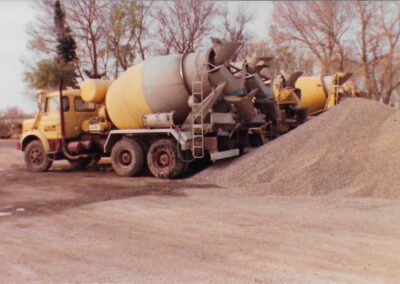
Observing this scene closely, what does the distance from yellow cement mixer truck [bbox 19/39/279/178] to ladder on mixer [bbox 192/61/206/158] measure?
12mm

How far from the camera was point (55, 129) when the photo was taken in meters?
12.8

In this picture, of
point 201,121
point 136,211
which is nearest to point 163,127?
point 201,121

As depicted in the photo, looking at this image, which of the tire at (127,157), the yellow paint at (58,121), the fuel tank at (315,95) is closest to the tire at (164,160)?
the tire at (127,157)

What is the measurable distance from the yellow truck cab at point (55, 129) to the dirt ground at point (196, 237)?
4.07 m

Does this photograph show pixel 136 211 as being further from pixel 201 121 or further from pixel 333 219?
pixel 201 121

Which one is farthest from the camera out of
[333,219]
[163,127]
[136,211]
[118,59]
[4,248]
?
[118,59]

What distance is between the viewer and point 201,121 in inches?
400

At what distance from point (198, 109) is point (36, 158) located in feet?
19.7

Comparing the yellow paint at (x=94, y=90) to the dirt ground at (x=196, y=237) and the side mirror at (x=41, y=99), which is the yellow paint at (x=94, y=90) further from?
the dirt ground at (x=196, y=237)

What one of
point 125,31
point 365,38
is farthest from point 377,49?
point 125,31

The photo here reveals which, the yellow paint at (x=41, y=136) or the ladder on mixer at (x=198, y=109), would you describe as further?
the yellow paint at (x=41, y=136)

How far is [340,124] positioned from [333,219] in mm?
4688

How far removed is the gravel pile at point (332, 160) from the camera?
26.7 feet

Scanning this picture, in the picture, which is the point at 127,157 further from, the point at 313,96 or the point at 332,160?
the point at 313,96
